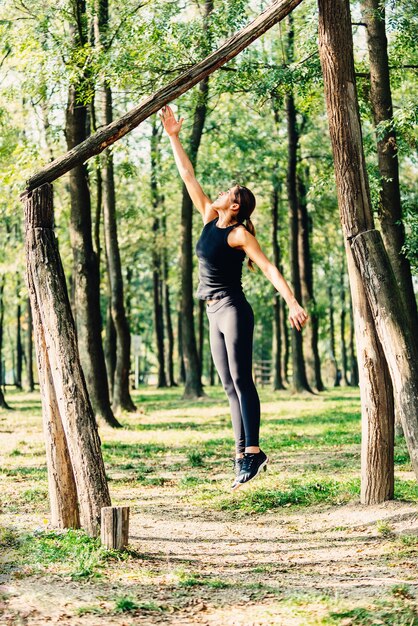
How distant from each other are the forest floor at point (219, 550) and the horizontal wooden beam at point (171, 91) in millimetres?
3230

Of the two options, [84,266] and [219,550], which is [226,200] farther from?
[84,266]

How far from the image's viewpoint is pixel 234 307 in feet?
22.5

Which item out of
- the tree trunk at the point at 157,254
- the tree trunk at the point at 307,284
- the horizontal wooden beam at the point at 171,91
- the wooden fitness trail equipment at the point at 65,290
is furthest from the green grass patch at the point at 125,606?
the tree trunk at the point at 307,284

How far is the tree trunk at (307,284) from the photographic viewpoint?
1180 inches

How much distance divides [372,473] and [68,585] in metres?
3.52

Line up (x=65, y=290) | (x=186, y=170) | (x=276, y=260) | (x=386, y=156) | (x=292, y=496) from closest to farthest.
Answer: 1. (x=65, y=290)
2. (x=186, y=170)
3. (x=292, y=496)
4. (x=386, y=156)
5. (x=276, y=260)

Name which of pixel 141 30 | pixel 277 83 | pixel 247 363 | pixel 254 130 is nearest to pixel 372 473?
pixel 247 363

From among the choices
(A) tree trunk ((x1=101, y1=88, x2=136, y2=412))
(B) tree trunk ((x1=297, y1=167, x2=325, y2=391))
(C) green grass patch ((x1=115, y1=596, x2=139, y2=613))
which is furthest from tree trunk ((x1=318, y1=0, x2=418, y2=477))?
(B) tree trunk ((x1=297, y1=167, x2=325, y2=391))

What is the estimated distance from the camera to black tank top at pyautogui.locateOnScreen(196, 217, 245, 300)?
693cm

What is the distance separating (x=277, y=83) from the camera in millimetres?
13555

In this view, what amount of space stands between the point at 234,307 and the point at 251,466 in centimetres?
137

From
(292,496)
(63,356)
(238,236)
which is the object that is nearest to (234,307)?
(238,236)

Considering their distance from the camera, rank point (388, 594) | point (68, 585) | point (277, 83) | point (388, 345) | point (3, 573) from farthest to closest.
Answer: point (277, 83), point (388, 345), point (3, 573), point (68, 585), point (388, 594)

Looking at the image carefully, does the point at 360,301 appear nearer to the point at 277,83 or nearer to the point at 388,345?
the point at 388,345
